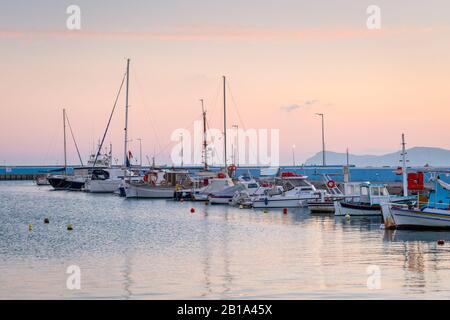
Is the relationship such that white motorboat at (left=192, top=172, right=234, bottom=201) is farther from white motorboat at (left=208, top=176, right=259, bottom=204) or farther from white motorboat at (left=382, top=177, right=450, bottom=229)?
white motorboat at (left=382, top=177, right=450, bottom=229)

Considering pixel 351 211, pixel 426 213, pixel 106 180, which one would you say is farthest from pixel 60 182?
pixel 426 213

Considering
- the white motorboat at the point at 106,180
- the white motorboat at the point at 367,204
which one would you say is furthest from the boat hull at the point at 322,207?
the white motorboat at the point at 106,180

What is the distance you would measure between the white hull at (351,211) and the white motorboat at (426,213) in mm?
10233

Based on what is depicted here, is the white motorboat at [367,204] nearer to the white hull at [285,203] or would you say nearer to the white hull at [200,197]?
the white hull at [285,203]

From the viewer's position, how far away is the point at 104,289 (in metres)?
25.1

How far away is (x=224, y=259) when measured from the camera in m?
33.0

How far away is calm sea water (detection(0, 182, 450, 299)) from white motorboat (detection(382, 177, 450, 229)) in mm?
833

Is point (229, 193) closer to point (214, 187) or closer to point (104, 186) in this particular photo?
point (214, 187)

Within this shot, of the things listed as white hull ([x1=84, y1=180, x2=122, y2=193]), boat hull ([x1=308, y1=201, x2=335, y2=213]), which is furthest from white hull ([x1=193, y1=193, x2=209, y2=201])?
white hull ([x1=84, y1=180, x2=122, y2=193])

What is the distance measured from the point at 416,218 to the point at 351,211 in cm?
1261

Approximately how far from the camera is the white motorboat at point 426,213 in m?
42.9

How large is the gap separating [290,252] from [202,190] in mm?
51757
